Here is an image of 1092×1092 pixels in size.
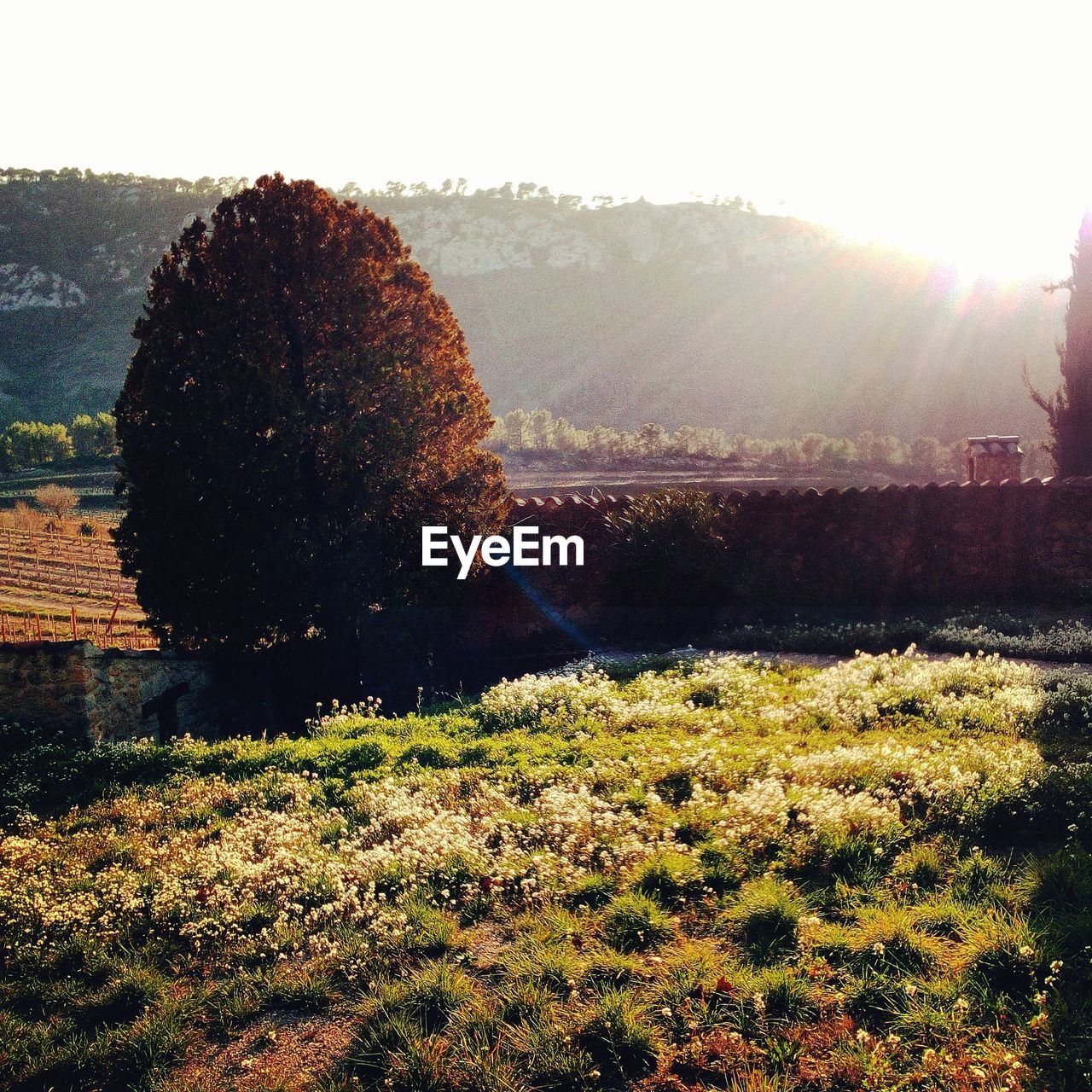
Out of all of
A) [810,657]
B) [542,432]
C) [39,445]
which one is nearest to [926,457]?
[542,432]

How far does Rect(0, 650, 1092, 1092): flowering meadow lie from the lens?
3973 millimetres

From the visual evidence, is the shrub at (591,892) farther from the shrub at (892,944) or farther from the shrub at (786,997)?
the shrub at (892,944)

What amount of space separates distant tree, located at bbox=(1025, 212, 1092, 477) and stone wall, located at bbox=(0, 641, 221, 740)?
20.5 m

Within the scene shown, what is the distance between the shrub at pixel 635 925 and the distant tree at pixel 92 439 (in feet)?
217

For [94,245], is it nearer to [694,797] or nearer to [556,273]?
[556,273]

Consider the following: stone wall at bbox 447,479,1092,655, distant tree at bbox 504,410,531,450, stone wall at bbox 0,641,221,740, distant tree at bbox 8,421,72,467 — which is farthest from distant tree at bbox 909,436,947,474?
distant tree at bbox 8,421,72,467

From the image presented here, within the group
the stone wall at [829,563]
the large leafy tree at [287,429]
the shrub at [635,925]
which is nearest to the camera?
the shrub at [635,925]

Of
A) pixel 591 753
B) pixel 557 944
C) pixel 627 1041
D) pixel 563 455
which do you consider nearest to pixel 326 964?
pixel 557 944

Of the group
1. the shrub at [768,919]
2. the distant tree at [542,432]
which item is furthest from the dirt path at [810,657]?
the distant tree at [542,432]

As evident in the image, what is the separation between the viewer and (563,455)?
195 ft

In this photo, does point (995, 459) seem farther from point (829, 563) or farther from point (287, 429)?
point (287, 429)

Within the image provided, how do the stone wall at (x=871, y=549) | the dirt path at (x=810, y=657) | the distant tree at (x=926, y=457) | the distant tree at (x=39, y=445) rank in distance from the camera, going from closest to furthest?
1. the dirt path at (x=810, y=657)
2. the stone wall at (x=871, y=549)
3. the distant tree at (x=926, y=457)
4. the distant tree at (x=39, y=445)

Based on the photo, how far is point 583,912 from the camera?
16.7ft

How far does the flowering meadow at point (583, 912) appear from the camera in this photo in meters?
3.97
